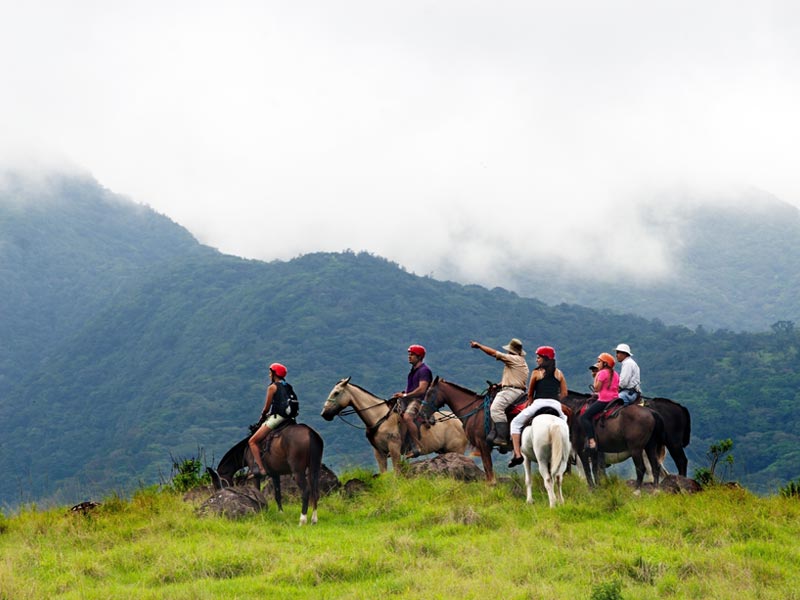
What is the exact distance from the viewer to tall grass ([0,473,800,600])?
12461 mm

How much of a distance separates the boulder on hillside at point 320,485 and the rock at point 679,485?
674 centimetres

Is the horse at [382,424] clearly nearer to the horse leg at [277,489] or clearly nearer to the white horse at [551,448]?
the horse leg at [277,489]

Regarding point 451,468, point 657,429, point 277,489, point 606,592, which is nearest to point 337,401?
point 451,468

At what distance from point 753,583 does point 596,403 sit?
6.74 meters

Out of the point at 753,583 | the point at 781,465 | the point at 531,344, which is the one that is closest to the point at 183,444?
the point at 531,344

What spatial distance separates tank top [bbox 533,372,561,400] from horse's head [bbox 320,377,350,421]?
16.2ft

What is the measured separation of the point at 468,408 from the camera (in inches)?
795

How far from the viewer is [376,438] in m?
21.9

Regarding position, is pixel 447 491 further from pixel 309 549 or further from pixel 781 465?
pixel 781 465

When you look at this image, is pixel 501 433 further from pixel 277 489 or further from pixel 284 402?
pixel 277 489

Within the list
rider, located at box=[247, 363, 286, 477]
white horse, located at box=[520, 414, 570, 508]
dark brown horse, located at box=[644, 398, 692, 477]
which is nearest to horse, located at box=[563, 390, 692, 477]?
dark brown horse, located at box=[644, 398, 692, 477]

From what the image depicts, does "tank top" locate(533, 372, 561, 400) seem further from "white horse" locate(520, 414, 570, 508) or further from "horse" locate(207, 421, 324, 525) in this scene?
"horse" locate(207, 421, 324, 525)

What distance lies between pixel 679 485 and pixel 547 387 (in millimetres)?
2928

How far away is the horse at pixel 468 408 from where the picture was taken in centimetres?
1970
